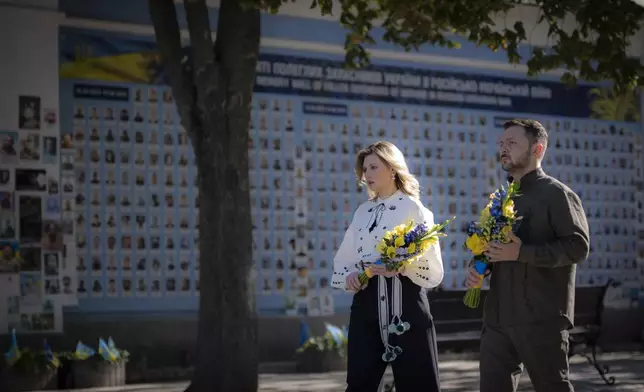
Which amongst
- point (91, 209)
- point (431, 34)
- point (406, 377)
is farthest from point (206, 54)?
point (406, 377)

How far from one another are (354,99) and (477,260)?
30.1 feet

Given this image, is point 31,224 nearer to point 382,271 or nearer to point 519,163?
point 382,271

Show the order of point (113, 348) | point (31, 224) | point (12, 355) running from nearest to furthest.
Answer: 1. point (12, 355)
2. point (113, 348)
3. point (31, 224)

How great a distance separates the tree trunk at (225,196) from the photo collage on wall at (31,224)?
3419 mm

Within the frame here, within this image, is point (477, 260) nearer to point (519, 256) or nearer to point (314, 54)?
point (519, 256)

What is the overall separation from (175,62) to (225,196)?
135 cm

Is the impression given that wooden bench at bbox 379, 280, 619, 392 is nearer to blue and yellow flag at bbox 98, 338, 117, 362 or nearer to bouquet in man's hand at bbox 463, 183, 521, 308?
blue and yellow flag at bbox 98, 338, 117, 362

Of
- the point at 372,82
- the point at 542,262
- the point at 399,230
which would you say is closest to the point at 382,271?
the point at 399,230

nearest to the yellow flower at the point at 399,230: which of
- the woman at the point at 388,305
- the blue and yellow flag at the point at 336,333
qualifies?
the woman at the point at 388,305

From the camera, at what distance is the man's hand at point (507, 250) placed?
6.38 metres

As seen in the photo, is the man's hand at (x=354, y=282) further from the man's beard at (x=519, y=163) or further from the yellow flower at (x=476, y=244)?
the man's beard at (x=519, y=163)

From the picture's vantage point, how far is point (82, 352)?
42.1 ft

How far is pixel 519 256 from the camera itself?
6387mm

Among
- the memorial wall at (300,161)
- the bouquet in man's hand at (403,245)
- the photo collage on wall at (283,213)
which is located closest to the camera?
the bouquet in man's hand at (403,245)
